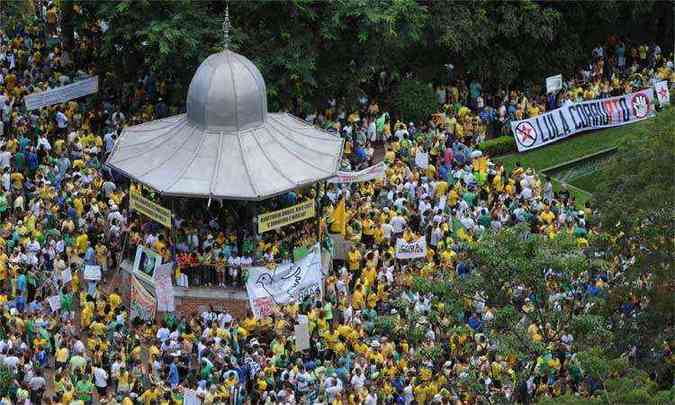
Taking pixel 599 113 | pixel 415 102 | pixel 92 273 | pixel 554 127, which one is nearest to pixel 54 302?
pixel 92 273

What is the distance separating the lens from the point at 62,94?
185ft

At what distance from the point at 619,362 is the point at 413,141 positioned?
18221mm

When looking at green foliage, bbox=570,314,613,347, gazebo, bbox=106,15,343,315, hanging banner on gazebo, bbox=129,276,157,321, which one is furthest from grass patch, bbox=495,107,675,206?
green foliage, bbox=570,314,613,347

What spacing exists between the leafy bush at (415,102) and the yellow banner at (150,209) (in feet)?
38.4

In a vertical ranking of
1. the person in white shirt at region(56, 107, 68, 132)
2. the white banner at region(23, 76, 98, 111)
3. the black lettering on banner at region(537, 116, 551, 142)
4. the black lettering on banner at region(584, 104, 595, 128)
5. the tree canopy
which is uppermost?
the tree canopy

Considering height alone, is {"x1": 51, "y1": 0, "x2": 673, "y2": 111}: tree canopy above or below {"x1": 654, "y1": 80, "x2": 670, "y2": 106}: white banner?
above

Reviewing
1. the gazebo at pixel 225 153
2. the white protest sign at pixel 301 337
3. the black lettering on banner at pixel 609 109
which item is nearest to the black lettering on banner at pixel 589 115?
the black lettering on banner at pixel 609 109

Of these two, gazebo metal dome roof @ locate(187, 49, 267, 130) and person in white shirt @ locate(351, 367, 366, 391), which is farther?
gazebo metal dome roof @ locate(187, 49, 267, 130)

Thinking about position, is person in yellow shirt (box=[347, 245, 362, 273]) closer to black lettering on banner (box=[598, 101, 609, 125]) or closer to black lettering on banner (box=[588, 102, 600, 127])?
black lettering on banner (box=[588, 102, 600, 127])

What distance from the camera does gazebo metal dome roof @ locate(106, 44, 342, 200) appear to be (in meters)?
48.9

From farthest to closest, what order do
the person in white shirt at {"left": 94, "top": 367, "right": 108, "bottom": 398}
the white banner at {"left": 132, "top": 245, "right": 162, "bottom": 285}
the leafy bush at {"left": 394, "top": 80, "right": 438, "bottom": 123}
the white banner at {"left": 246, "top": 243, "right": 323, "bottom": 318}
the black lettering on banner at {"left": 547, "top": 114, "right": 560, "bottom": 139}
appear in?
the black lettering on banner at {"left": 547, "top": 114, "right": 560, "bottom": 139} → the leafy bush at {"left": 394, "top": 80, "right": 438, "bottom": 123} → the white banner at {"left": 132, "top": 245, "right": 162, "bottom": 285} → the white banner at {"left": 246, "top": 243, "right": 323, "bottom": 318} → the person in white shirt at {"left": 94, "top": 367, "right": 108, "bottom": 398}

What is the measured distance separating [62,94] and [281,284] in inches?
450

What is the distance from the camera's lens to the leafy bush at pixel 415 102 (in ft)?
194

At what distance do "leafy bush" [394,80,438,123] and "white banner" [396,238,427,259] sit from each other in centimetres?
948
